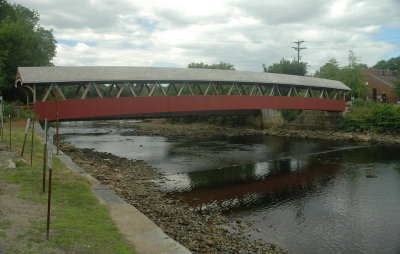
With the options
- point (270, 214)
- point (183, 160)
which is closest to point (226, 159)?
point (183, 160)

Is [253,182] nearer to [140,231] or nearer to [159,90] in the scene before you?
[140,231]

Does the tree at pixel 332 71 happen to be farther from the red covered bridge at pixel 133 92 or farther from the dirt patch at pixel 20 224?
the dirt patch at pixel 20 224

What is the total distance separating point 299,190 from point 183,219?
21.9 feet

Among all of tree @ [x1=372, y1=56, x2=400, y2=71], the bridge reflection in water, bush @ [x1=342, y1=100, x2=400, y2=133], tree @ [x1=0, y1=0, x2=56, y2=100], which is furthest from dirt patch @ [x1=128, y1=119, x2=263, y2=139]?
tree @ [x1=372, y1=56, x2=400, y2=71]

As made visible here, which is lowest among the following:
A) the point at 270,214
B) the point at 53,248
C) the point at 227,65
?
the point at 270,214

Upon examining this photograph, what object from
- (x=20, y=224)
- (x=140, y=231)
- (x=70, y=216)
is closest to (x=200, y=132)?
(x=70, y=216)

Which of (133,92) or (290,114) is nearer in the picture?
(133,92)

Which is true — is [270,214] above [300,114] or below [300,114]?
below

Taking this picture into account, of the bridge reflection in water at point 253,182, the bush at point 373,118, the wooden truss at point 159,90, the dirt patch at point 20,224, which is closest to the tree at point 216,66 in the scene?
the wooden truss at point 159,90

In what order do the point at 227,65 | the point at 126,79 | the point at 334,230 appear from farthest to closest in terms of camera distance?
the point at 227,65
the point at 126,79
the point at 334,230

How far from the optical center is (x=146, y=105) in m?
22.1

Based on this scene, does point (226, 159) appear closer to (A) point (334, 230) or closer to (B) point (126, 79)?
(B) point (126, 79)

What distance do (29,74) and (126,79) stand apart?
539 centimetres

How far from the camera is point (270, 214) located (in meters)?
11.1
